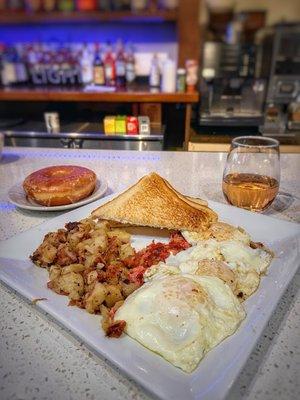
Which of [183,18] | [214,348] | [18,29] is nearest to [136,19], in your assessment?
[183,18]

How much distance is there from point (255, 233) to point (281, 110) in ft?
10.4

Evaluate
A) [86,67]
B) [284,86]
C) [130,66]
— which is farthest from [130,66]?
[284,86]

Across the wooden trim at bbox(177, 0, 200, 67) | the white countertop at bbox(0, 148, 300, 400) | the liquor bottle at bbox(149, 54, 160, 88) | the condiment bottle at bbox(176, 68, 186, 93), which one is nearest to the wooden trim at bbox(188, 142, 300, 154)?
the condiment bottle at bbox(176, 68, 186, 93)

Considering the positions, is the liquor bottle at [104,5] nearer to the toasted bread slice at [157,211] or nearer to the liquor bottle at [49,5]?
the liquor bottle at [49,5]

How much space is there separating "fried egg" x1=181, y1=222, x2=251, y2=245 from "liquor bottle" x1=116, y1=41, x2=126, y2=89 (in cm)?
324

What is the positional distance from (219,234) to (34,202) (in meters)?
0.63

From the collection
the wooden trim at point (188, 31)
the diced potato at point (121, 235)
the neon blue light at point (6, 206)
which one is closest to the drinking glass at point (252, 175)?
the diced potato at point (121, 235)

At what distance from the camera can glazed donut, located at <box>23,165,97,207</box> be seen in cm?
107

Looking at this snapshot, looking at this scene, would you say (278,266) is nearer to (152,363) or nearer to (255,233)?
(255,233)

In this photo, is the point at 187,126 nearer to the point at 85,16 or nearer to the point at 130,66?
the point at 130,66

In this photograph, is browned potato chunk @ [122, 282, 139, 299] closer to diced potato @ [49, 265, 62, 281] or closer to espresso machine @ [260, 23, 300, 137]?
diced potato @ [49, 265, 62, 281]

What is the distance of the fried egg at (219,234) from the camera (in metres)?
0.81

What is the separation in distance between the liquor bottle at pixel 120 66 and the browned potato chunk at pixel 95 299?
3.45m

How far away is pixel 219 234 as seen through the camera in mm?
826
